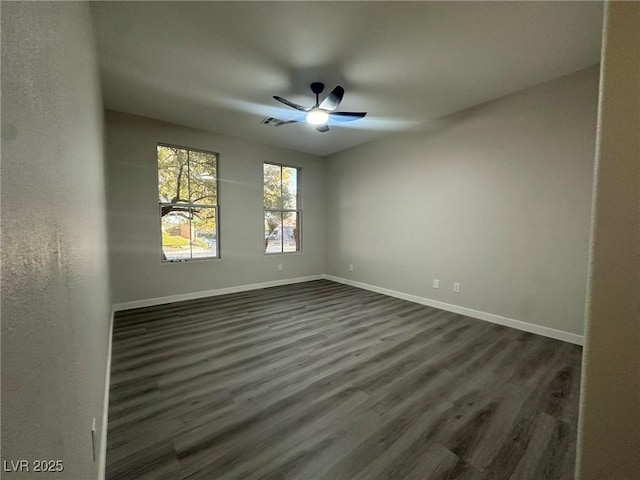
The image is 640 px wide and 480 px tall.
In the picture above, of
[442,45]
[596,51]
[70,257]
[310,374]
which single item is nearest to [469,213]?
[596,51]

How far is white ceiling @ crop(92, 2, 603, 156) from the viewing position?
1.88m

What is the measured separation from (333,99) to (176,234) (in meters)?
3.15

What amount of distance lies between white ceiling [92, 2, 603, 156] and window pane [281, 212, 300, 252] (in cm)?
232

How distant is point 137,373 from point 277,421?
51.8 inches

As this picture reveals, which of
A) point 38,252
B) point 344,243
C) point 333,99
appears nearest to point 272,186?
point 344,243

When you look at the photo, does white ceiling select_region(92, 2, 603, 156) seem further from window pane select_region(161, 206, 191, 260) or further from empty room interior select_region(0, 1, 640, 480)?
window pane select_region(161, 206, 191, 260)

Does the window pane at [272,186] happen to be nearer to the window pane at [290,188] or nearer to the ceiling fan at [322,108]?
the window pane at [290,188]

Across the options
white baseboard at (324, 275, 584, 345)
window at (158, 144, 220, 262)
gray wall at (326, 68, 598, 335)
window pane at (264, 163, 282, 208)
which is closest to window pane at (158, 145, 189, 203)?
window at (158, 144, 220, 262)

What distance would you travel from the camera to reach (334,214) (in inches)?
220

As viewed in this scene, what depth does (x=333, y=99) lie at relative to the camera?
2639 millimetres

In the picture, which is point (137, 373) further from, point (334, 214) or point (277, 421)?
point (334, 214)

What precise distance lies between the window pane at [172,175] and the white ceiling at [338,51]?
70 centimetres

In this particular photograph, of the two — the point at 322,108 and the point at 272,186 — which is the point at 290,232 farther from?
the point at 322,108

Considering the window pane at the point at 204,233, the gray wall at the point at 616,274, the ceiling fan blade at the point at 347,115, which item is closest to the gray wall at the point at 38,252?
the gray wall at the point at 616,274
